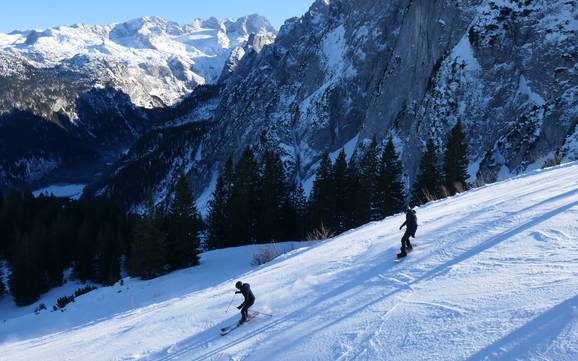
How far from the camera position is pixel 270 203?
144 feet

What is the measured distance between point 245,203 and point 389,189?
557 inches

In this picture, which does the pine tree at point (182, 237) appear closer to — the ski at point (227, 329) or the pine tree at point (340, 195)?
the pine tree at point (340, 195)

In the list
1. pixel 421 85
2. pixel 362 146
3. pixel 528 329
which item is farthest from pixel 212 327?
pixel 362 146

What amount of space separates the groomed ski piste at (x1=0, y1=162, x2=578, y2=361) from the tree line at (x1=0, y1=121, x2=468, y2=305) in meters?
15.3

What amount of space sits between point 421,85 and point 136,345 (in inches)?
2172

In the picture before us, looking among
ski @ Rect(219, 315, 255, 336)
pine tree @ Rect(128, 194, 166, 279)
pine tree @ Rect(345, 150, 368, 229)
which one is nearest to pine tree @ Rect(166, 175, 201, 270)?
pine tree @ Rect(128, 194, 166, 279)

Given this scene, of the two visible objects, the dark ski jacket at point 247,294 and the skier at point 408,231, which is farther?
the skier at point 408,231

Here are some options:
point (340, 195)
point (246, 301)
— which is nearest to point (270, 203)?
point (340, 195)

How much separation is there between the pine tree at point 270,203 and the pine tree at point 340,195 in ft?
17.8

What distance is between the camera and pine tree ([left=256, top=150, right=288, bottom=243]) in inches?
1702

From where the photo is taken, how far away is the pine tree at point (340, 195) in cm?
4559

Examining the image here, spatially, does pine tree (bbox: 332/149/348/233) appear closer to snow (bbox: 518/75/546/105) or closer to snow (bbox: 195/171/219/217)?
snow (bbox: 518/75/546/105)

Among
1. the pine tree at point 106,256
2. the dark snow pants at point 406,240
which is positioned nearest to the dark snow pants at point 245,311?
the dark snow pants at point 406,240

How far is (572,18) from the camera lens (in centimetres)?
4100
